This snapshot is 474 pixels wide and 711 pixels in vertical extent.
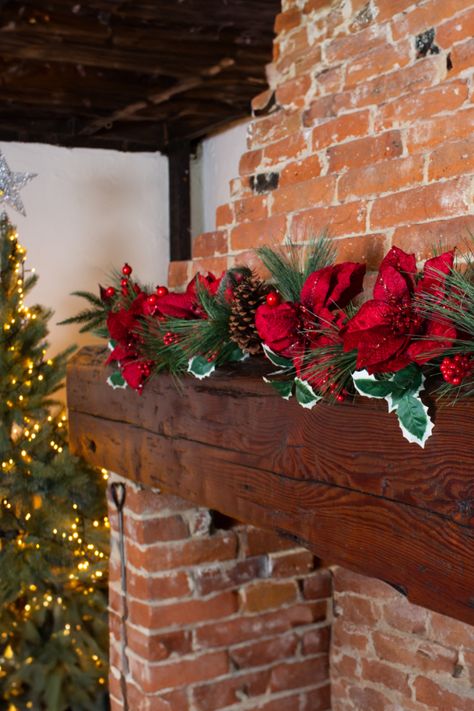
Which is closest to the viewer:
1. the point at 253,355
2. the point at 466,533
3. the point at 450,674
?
the point at 466,533

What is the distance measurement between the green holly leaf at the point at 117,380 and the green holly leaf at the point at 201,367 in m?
0.36

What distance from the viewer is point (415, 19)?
1.62m

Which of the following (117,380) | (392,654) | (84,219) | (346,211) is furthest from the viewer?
(84,219)

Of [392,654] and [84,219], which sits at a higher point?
[84,219]

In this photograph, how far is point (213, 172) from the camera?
13.5ft

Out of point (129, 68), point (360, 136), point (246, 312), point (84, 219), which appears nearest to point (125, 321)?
point (246, 312)

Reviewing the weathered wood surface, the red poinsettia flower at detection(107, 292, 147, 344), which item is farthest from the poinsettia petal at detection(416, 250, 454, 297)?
the weathered wood surface

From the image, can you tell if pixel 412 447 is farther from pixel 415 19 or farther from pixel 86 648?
pixel 86 648

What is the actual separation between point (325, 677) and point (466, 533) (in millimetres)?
1379

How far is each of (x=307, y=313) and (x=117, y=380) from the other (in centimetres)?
72

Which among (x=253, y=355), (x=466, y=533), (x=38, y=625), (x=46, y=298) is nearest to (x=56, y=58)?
(x=46, y=298)

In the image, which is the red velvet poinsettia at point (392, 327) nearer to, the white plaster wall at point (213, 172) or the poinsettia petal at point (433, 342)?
the poinsettia petal at point (433, 342)

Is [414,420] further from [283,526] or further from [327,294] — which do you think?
[283,526]

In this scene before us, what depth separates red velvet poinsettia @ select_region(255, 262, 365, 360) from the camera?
1303mm
